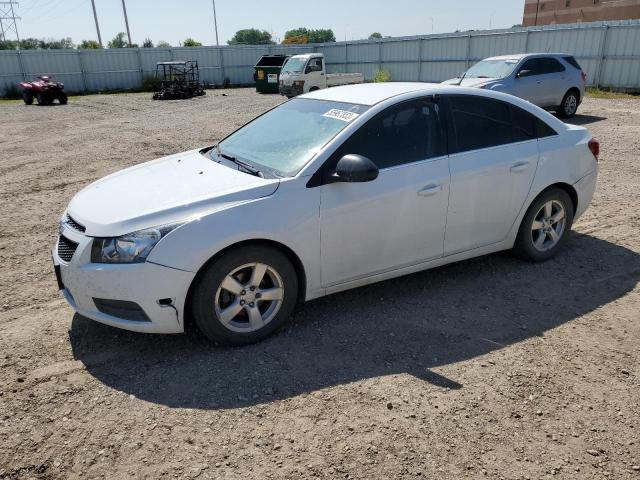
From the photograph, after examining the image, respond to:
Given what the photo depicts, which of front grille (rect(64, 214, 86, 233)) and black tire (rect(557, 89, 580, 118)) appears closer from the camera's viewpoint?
front grille (rect(64, 214, 86, 233))

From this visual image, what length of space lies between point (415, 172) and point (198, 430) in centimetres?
238

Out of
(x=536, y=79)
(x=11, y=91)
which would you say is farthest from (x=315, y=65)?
(x=11, y=91)

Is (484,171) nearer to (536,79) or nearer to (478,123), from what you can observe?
(478,123)

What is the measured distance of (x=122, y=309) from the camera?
3363mm

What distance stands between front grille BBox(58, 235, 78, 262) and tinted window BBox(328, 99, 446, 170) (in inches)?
72.5

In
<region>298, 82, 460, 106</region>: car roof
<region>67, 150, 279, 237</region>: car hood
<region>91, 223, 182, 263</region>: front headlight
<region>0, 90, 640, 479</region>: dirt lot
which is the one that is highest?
<region>298, 82, 460, 106</region>: car roof

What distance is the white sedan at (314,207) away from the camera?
332 cm

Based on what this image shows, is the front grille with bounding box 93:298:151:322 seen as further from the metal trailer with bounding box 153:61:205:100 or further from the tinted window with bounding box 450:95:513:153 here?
the metal trailer with bounding box 153:61:205:100

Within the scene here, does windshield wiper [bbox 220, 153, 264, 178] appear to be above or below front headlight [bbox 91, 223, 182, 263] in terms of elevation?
above

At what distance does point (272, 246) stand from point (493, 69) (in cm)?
1192

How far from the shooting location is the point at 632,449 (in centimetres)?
270

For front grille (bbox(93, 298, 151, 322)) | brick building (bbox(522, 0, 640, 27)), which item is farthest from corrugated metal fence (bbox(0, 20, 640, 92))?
brick building (bbox(522, 0, 640, 27))

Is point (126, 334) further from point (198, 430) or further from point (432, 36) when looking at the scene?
point (432, 36)

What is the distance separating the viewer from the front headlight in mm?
3246
